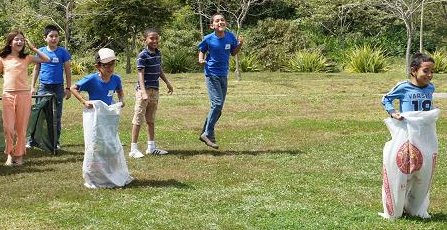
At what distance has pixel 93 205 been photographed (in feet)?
22.1

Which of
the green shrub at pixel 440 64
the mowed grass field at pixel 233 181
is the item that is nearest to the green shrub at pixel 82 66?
the green shrub at pixel 440 64

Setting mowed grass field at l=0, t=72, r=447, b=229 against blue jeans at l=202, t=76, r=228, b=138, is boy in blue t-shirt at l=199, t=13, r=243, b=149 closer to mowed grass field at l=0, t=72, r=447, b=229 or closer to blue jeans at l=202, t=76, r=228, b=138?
blue jeans at l=202, t=76, r=228, b=138

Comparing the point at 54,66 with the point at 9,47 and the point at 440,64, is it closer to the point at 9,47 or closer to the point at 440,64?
the point at 9,47

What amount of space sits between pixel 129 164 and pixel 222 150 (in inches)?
65.2

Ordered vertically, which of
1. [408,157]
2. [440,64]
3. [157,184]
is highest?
[408,157]

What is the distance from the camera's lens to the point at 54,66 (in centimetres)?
987

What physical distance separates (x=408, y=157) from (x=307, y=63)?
2242 centimetres

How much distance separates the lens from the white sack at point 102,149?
7.37 metres

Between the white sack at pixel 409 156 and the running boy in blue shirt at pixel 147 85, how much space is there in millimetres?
3999

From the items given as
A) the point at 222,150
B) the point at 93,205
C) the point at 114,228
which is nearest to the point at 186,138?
the point at 222,150

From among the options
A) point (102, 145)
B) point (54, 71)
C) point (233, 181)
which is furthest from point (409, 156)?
point (54, 71)

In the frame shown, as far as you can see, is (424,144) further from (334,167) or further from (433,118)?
(334,167)

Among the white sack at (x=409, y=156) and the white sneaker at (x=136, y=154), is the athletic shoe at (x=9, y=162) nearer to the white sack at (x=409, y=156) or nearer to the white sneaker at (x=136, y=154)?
the white sneaker at (x=136, y=154)

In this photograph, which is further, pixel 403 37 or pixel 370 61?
pixel 403 37
